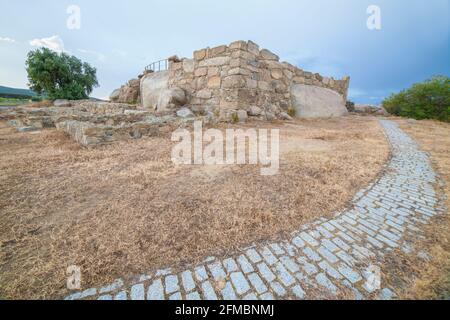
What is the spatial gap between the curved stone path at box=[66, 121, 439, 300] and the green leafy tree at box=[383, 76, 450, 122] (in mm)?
20336

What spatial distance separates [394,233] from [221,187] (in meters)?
1.99

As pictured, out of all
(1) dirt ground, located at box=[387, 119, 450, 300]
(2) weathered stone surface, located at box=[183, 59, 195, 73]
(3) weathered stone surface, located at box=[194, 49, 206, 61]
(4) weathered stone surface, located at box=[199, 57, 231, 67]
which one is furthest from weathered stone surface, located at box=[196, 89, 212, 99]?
(1) dirt ground, located at box=[387, 119, 450, 300]

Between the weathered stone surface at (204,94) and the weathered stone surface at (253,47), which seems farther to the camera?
the weathered stone surface at (204,94)

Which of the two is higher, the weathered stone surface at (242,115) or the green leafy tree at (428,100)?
the green leafy tree at (428,100)

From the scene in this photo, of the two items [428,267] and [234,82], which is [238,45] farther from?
[428,267]

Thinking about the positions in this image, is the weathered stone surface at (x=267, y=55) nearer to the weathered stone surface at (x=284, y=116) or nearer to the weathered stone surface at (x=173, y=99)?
the weathered stone surface at (x=284, y=116)


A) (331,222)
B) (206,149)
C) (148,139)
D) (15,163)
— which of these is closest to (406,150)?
(331,222)

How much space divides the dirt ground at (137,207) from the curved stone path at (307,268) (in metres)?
0.12

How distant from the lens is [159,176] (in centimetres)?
302

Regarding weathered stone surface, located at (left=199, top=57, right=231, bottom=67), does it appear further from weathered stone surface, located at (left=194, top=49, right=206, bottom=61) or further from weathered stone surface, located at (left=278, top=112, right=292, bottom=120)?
weathered stone surface, located at (left=278, top=112, right=292, bottom=120)

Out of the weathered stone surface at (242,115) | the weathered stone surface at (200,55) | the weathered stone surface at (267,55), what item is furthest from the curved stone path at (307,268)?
the weathered stone surface at (200,55)

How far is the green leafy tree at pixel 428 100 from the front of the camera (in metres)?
15.3
